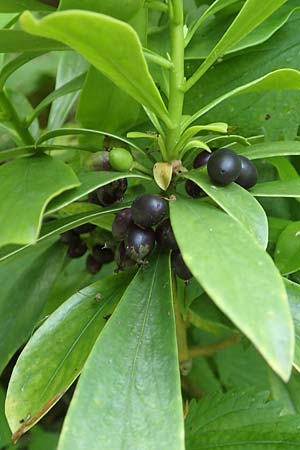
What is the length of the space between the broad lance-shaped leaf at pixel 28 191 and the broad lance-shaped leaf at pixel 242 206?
14 cm

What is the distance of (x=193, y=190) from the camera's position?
2.36 feet

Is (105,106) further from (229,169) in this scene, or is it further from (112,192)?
(229,169)

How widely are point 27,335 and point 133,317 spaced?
29 cm

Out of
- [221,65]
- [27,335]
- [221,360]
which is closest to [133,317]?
[27,335]

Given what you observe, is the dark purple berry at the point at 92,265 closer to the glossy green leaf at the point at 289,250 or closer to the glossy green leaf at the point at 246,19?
the glossy green leaf at the point at 289,250

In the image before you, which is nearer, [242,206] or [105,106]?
[242,206]

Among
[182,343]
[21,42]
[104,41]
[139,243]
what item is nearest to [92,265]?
[182,343]

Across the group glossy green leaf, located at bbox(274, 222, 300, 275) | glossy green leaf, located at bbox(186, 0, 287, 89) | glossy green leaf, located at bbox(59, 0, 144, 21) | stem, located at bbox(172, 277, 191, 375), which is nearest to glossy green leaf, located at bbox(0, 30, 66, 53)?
glossy green leaf, located at bbox(59, 0, 144, 21)

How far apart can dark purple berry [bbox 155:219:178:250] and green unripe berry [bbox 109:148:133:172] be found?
8 cm

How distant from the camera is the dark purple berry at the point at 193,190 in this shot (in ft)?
2.36

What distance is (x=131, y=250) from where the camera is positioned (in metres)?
0.69

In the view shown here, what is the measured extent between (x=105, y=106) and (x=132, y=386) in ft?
1.24

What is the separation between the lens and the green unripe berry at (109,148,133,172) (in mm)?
717

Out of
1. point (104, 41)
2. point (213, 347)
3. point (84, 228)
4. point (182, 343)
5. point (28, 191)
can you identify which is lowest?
point (213, 347)
